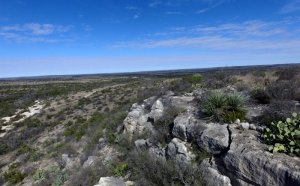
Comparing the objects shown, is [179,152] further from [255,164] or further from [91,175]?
[91,175]

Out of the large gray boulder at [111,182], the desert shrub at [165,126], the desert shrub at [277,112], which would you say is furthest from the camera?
the desert shrub at [165,126]

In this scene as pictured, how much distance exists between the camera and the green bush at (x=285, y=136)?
5711mm

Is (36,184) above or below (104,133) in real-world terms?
below

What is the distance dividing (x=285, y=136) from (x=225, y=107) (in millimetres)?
2138

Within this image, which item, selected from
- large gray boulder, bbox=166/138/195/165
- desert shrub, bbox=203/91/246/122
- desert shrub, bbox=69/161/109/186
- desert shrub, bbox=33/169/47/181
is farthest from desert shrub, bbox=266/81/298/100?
desert shrub, bbox=33/169/47/181

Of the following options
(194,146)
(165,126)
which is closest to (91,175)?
(165,126)

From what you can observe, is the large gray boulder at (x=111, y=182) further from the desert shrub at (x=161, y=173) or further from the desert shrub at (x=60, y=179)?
the desert shrub at (x=60, y=179)

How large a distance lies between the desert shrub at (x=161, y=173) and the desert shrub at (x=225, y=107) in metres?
1.90

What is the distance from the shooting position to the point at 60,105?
106ft

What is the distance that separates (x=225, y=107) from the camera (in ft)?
25.9

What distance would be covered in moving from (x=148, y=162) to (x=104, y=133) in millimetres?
6016

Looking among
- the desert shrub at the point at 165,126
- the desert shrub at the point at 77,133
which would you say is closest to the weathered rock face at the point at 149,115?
the desert shrub at the point at 165,126

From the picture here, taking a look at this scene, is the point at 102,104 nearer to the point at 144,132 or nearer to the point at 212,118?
the point at 144,132

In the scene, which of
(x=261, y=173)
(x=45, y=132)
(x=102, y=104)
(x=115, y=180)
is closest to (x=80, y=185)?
(x=115, y=180)
